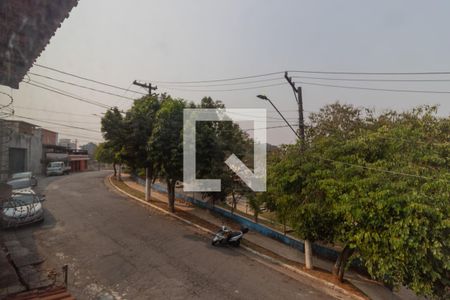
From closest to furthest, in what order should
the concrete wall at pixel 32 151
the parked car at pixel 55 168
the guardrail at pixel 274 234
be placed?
the guardrail at pixel 274 234, the concrete wall at pixel 32 151, the parked car at pixel 55 168

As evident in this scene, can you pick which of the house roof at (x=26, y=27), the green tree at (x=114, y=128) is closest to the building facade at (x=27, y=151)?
the green tree at (x=114, y=128)

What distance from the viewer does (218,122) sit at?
48.4ft

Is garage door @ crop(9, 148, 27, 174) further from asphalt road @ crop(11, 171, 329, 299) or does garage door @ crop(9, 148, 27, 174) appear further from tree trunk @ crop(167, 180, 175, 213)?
tree trunk @ crop(167, 180, 175, 213)

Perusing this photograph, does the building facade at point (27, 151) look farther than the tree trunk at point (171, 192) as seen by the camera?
Yes

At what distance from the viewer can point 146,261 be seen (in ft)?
29.8

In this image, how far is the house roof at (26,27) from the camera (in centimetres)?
354

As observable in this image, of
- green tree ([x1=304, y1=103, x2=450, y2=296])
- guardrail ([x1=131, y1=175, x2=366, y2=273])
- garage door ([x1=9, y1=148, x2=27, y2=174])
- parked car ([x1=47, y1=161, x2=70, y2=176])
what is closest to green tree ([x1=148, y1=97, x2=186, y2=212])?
guardrail ([x1=131, y1=175, x2=366, y2=273])

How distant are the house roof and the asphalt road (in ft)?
18.4

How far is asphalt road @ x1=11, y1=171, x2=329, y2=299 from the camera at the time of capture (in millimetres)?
7559

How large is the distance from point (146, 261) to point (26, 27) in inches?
294

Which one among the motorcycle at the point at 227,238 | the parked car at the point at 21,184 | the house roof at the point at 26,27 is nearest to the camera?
the house roof at the point at 26,27

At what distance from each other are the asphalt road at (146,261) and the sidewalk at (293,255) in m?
2.18

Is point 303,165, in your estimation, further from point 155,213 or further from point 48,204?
point 48,204

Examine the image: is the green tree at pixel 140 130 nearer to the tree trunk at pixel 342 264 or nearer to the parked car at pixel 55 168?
the tree trunk at pixel 342 264
